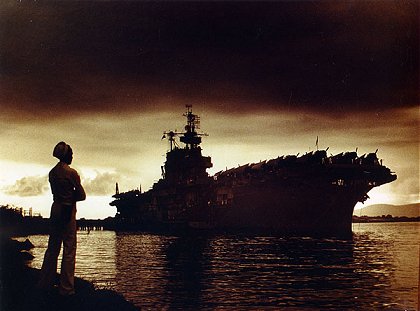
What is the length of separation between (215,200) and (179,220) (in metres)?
9.84

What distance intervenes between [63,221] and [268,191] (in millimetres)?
59405

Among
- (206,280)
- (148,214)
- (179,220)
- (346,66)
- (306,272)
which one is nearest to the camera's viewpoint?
(206,280)

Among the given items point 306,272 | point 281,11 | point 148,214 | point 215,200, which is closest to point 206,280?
point 306,272

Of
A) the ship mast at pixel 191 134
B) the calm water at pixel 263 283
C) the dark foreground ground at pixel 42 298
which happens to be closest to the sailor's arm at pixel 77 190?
the dark foreground ground at pixel 42 298

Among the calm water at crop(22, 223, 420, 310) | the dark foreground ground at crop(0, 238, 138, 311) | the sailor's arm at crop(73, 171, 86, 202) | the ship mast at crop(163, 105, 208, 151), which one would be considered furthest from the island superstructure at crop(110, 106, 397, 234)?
the sailor's arm at crop(73, 171, 86, 202)

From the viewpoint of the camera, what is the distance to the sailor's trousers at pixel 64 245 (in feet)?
22.8

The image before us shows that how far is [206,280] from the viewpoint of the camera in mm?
19062

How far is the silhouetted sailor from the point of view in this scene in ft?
22.9

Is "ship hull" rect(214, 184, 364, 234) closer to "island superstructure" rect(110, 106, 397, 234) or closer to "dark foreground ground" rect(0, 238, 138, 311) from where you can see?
"island superstructure" rect(110, 106, 397, 234)

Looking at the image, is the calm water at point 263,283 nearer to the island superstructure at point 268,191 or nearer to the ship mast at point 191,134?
the island superstructure at point 268,191

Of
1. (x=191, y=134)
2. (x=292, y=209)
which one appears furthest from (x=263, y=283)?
(x=191, y=134)

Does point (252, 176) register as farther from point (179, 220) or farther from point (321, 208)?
point (179, 220)

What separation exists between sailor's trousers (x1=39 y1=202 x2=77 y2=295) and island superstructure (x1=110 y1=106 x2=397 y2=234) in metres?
55.1

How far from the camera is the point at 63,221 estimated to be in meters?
6.99
